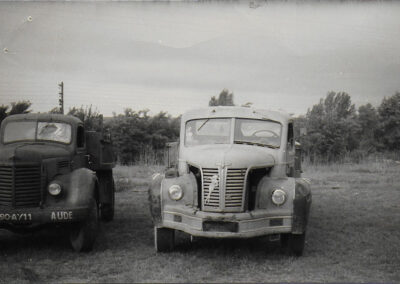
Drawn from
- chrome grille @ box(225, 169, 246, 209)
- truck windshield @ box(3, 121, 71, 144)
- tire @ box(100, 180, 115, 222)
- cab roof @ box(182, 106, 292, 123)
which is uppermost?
cab roof @ box(182, 106, 292, 123)

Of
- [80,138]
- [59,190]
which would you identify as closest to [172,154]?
[80,138]

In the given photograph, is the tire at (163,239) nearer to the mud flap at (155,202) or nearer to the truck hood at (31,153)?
the mud flap at (155,202)

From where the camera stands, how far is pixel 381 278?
5.13 meters

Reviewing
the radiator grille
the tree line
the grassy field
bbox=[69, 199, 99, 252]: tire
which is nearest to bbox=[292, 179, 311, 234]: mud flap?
the grassy field

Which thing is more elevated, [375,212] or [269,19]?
[269,19]

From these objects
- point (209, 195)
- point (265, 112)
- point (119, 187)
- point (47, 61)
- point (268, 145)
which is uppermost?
point (47, 61)

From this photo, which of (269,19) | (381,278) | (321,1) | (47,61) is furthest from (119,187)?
(381,278)

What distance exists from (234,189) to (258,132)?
1428 mm

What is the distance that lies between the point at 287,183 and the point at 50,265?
3.18 m

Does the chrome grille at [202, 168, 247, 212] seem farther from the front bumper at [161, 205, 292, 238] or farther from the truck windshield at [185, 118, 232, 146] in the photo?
the truck windshield at [185, 118, 232, 146]

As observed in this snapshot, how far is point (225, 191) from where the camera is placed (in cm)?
571

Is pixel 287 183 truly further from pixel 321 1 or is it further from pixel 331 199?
pixel 331 199

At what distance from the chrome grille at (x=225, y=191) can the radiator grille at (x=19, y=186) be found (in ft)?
7.46

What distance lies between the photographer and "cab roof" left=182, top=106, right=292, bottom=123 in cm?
692
